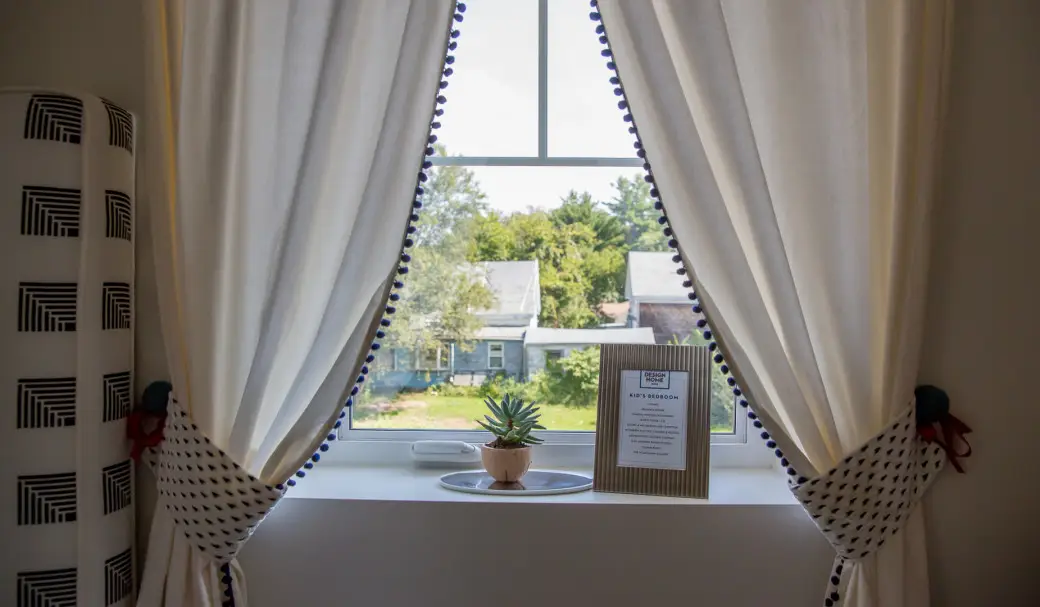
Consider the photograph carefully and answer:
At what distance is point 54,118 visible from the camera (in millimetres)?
1505

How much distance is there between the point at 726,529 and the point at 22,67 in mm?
1783

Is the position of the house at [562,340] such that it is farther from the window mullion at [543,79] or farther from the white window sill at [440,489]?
the window mullion at [543,79]

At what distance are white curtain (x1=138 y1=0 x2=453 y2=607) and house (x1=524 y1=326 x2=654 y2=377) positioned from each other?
1.51 feet

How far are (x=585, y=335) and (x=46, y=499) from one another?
1180 millimetres

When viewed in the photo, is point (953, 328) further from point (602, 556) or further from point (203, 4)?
point (203, 4)

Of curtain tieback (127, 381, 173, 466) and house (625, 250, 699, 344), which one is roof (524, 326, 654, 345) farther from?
curtain tieback (127, 381, 173, 466)

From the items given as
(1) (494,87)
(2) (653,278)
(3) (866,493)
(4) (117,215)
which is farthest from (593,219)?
→ (4) (117,215)

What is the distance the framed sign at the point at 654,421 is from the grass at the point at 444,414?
151 millimetres

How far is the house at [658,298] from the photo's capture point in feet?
6.48

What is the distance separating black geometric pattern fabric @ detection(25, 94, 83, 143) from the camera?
1492 mm

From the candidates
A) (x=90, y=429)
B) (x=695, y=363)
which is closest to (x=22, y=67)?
(x=90, y=429)

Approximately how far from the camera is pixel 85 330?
1.53m

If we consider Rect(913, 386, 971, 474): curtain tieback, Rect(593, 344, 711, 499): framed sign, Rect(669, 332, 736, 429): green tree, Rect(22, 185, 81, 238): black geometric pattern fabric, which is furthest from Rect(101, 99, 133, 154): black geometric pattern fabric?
Rect(913, 386, 971, 474): curtain tieback

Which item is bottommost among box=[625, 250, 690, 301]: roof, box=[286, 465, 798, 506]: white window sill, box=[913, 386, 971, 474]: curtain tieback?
box=[286, 465, 798, 506]: white window sill
